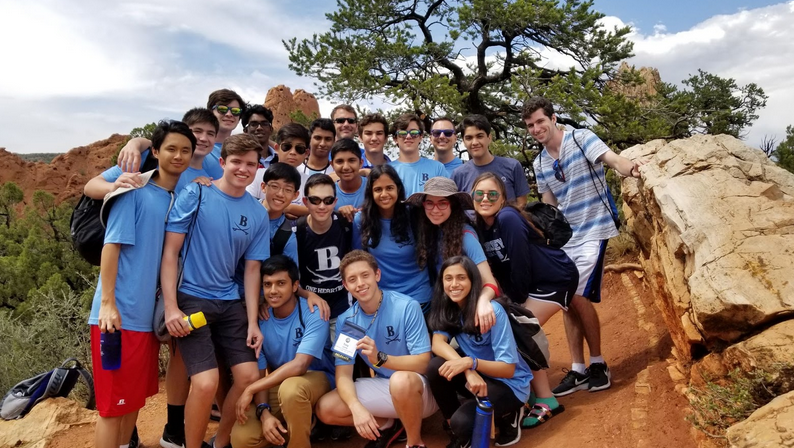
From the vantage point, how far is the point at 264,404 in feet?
12.1

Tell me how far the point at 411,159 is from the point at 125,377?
289 cm

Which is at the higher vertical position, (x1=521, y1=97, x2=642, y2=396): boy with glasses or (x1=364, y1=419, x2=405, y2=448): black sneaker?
(x1=521, y1=97, x2=642, y2=396): boy with glasses

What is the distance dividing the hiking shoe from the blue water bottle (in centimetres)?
111

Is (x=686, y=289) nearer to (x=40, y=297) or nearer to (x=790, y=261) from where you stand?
(x=790, y=261)

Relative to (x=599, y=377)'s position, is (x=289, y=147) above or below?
above

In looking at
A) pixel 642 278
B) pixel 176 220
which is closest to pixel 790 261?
pixel 176 220

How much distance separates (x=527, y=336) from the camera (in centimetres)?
370

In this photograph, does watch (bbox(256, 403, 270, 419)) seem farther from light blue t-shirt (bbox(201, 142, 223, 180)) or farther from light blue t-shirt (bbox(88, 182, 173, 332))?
light blue t-shirt (bbox(201, 142, 223, 180))

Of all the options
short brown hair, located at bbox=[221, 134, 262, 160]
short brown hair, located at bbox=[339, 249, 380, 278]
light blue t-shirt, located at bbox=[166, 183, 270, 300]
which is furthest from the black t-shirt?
short brown hair, located at bbox=[221, 134, 262, 160]

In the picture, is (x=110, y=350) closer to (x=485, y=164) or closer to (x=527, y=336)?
(x=527, y=336)

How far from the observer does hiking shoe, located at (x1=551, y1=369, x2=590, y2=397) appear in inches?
167

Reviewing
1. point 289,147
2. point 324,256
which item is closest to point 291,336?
point 324,256

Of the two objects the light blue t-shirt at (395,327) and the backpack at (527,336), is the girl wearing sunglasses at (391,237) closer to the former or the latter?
the light blue t-shirt at (395,327)

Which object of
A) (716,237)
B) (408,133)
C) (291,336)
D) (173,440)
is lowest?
(173,440)
